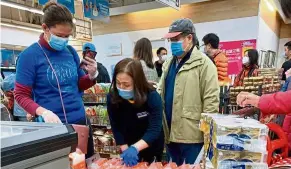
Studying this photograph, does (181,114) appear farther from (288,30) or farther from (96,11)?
(288,30)

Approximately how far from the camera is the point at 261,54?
7020 mm

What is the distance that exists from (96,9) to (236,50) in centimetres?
366

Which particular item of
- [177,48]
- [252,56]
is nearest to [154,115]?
[177,48]

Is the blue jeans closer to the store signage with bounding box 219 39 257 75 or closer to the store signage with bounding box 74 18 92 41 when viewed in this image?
the store signage with bounding box 219 39 257 75

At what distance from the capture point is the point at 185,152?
2.00m

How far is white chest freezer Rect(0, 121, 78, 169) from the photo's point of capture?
2.03 feet

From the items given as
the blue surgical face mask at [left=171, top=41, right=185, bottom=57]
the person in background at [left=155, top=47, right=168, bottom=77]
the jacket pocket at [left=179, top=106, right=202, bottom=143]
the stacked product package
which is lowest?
the jacket pocket at [left=179, top=106, right=202, bottom=143]

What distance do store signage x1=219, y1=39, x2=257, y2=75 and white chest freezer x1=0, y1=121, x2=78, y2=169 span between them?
6.14 metres

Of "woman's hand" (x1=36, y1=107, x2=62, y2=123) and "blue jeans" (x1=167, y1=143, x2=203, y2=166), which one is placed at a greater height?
"woman's hand" (x1=36, y1=107, x2=62, y2=123)

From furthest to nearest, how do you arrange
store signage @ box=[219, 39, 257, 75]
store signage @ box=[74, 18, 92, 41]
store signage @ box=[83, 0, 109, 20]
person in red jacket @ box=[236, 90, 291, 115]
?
store signage @ box=[74, 18, 92, 41] < store signage @ box=[219, 39, 257, 75] < store signage @ box=[83, 0, 109, 20] < person in red jacket @ box=[236, 90, 291, 115]

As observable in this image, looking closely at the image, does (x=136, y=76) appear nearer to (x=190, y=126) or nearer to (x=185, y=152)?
(x=190, y=126)

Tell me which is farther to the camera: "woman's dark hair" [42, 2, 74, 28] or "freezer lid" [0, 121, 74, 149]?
"woman's dark hair" [42, 2, 74, 28]

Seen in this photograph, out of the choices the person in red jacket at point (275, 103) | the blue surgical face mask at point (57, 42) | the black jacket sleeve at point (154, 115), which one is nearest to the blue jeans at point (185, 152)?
the black jacket sleeve at point (154, 115)

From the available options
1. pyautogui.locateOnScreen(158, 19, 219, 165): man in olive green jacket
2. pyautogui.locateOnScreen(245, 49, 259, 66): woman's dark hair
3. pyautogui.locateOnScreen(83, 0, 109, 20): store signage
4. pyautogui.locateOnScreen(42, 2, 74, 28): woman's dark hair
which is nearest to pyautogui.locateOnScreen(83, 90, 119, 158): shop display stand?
pyautogui.locateOnScreen(158, 19, 219, 165): man in olive green jacket
